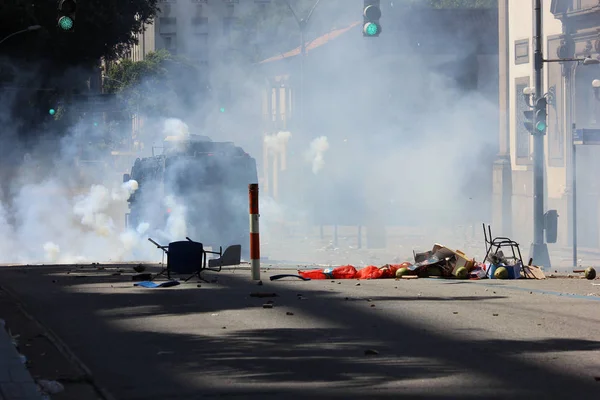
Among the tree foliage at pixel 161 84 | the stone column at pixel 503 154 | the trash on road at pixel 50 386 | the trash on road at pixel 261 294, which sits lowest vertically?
the trash on road at pixel 50 386

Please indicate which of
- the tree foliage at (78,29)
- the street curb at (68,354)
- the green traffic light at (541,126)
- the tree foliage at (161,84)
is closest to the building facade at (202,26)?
the tree foliage at (161,84)

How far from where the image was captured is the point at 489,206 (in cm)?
4259

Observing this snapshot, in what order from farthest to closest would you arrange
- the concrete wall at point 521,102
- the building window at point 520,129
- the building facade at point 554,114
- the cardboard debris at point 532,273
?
the building window at point 520,129
the concrete wall at point 521,102
the building facade at point 554,114
the cardboard debris at point 532,273

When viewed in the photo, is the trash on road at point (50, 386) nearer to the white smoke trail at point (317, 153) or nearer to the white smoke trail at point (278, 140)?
the white smoke trail at point (317, 153)

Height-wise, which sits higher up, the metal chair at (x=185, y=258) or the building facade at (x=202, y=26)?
the building facade at (x=202, y=26)

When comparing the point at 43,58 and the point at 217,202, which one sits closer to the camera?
the point at 217,202

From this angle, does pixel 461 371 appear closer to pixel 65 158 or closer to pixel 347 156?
pixel 347 156

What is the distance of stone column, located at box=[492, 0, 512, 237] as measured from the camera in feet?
120

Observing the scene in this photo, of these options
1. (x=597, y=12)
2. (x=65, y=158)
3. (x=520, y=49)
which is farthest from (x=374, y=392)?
(x=65, y=158)

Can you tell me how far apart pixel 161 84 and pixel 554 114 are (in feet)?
123

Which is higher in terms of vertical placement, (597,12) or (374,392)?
(597,12)

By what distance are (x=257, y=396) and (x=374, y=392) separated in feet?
2.07

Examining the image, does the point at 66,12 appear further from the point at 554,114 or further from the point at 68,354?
the point at 554,114

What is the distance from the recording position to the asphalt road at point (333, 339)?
652cm
